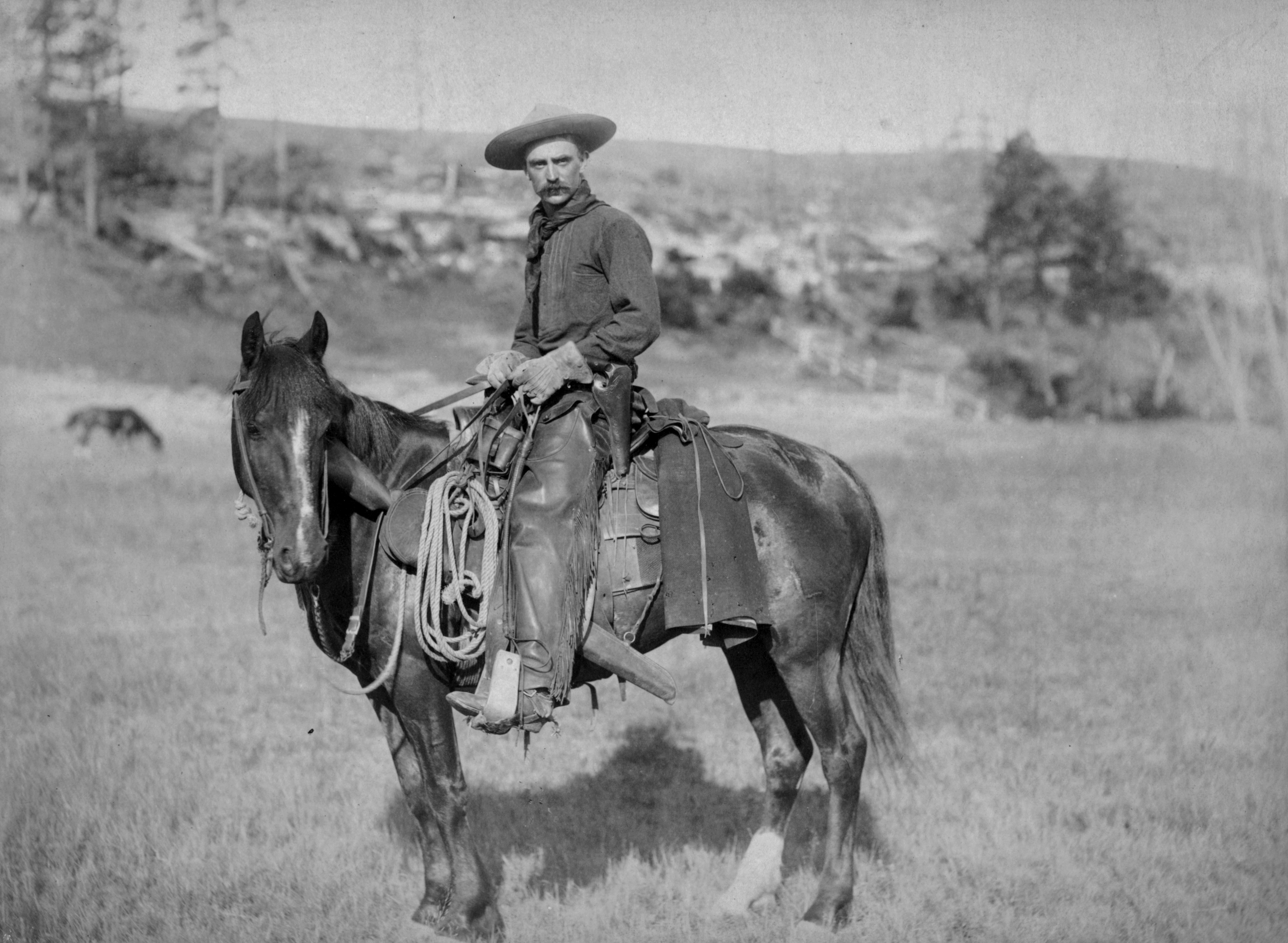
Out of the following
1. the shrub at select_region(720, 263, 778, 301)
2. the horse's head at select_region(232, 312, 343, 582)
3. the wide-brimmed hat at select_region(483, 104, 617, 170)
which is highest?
the shrub at select_region(720, 263, 778, 301)

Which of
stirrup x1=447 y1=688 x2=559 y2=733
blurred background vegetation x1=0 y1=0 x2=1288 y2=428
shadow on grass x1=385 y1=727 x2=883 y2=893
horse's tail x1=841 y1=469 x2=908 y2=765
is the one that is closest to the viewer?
stirrup x1=447 y1=688 x2=559 y2=733

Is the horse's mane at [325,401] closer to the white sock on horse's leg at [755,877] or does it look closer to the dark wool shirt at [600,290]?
the dark wool shirt at [600,290]

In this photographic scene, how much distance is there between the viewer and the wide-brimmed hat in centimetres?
459

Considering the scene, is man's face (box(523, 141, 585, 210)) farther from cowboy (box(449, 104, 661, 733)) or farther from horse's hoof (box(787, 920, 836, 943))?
horse's hoof (box(787, 920, 836, 943))

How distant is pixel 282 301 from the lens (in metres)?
26.8

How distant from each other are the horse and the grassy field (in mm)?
311

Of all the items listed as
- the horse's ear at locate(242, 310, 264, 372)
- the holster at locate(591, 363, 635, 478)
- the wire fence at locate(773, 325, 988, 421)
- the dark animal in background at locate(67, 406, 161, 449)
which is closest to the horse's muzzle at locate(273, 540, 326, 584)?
the horse's ear at locate(242, 310, 264, 372)

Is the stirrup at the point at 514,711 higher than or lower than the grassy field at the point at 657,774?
higher

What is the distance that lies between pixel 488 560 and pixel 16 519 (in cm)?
1056

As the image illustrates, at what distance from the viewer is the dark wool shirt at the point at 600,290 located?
452cm

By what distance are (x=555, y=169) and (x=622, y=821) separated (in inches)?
145

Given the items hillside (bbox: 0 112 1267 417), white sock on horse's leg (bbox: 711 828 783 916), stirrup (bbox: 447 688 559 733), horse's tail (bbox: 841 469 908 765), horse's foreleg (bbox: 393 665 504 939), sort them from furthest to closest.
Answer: hillside (bbox: 0 112 1267 417) < horse's tail (bbox: 841 469 908 765) < white sock on horse's leg (bbox: 711 828 783 916) < horse's foreleg (bbox: 393 665 504 939) < stirrup (bbox: 447 688 559 733)

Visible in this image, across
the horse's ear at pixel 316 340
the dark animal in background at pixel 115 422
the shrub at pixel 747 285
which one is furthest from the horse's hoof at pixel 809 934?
the shrub at pixel 747 285

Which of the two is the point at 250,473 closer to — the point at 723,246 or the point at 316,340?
the point at 316,340
